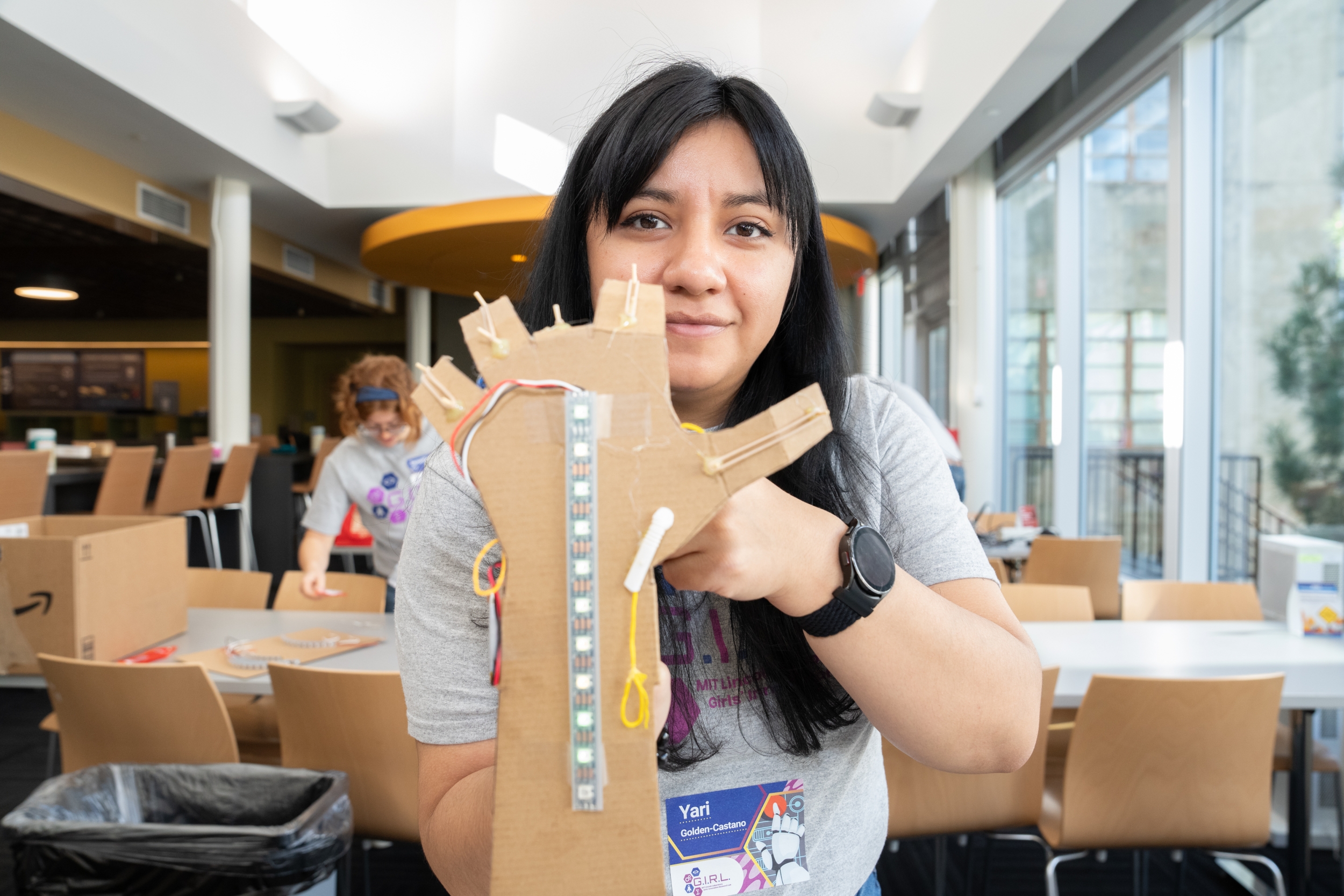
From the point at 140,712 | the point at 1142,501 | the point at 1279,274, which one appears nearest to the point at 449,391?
the point at 140,712

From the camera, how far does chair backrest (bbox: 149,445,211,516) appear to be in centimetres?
579

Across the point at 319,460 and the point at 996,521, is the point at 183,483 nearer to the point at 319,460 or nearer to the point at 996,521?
the point at 319,460

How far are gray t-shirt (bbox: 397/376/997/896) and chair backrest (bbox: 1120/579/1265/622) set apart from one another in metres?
2.53

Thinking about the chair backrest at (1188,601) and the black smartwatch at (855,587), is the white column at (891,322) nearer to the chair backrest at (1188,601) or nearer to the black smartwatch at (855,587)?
the chair backrest at (1188,601)

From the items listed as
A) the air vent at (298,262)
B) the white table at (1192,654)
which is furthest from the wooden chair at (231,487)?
the white table at (1192,654)

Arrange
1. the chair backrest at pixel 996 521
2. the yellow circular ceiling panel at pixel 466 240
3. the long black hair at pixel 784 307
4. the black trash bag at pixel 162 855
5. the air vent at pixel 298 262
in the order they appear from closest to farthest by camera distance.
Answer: the long black hair at pixel 784 307
the black trash bag at pixel 162 855
the chair backrest at pixel 996 521
the yellow circular ceiling panel at pixel 466 240
the air vent at pixel 298 262

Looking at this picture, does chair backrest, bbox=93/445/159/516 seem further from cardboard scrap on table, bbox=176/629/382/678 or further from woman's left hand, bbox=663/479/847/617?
woman's left hand, bbox=663/479/847/617

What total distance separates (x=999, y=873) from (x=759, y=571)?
2702 millimetres

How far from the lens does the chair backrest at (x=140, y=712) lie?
1.88 m

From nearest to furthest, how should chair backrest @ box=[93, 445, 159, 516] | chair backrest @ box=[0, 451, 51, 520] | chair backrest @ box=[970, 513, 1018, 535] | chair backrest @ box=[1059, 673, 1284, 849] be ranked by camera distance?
chair backrest @ box=[1059, 673, 1284, 849] < chair backrest @ box=[0, 451, 51, 520] < chair backrest @ box=[970, 513, 1018, 535] < chair backrest @ box=[93, 445, 159, 516]

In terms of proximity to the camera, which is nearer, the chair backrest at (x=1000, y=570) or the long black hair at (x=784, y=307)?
the long black hair at (x=784, y=307)

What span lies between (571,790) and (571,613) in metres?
0.11

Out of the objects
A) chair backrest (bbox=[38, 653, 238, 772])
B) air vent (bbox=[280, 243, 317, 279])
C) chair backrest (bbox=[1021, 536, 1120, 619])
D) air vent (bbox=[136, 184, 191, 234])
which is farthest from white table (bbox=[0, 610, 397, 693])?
air vent (bbox=[280, 243, 317, 279])

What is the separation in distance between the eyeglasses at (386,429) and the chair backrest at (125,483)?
118 inches
